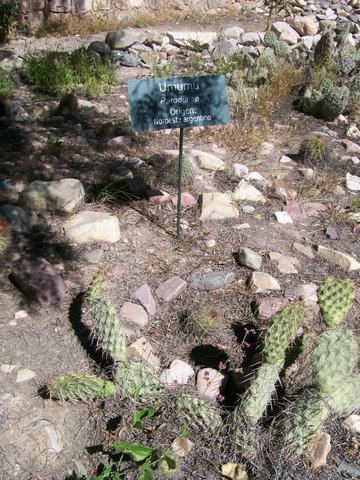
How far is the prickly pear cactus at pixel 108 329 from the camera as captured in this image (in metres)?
2.92

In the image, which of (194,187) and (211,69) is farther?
(211,69)

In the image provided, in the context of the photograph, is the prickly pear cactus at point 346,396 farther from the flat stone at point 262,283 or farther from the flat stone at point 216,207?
the flat stone at point 216,207

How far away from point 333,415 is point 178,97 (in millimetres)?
2357

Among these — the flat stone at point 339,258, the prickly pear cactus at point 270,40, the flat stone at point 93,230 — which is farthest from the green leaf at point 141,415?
the prickly pear cactus at point 270,40

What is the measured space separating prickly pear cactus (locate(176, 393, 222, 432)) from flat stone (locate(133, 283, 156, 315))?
93 cm

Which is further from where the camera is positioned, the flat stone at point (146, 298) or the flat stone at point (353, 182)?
the flat stone at point (353, 182)

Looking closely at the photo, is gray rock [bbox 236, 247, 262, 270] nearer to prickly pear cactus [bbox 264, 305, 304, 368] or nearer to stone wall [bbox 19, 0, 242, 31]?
prickly pear cactus [bbox 264, 305, 304, 368]

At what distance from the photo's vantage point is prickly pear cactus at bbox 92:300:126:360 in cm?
292

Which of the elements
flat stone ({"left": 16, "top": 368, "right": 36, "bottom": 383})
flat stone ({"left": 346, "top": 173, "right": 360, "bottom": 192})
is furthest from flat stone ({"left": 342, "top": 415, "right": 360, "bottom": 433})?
flat stone ({"left": 346, "top": 173, "right": 360, "bottom": 192})

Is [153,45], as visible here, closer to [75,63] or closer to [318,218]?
[75,63]

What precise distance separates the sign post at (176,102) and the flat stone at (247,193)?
935 millimetres

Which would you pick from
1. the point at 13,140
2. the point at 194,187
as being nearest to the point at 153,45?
the point at 13,140

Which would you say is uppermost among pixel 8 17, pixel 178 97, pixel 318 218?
pixel 178 97

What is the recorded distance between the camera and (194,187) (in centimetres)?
499
